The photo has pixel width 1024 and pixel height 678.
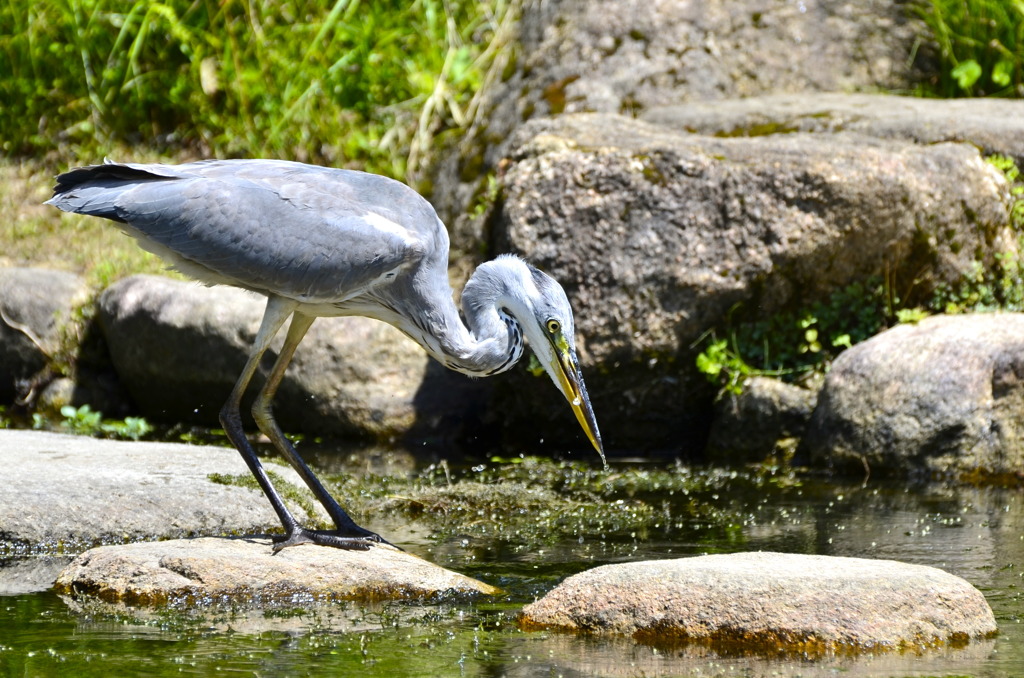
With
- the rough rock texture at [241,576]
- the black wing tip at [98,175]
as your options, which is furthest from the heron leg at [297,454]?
the black wing tip at [98,175]

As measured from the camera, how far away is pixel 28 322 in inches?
360

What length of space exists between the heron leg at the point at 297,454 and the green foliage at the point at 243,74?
556 centimetres

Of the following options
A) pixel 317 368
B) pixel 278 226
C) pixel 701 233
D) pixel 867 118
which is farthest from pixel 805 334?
pixel 278 226

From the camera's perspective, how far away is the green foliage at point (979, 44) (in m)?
10.0

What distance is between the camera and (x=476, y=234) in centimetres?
960

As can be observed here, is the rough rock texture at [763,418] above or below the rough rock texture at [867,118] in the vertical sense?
below

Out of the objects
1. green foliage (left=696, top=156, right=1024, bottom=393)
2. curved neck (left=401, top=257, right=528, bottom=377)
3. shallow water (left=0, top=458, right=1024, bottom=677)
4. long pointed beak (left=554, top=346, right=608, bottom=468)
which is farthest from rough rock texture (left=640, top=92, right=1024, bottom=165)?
long pointed beak (left=554, top=346, right=608, bottom=468)

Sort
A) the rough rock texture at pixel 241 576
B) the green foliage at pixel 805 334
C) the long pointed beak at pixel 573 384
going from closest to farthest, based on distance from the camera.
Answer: the rough rock texture at pixel 241 576 < the long pointed beak at pixel 573 384 < the green foliage at pixel 805 334

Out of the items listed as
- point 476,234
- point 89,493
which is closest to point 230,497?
point 89,493

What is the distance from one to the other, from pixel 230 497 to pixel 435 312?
1.24m

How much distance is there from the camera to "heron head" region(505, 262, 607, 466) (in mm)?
5312

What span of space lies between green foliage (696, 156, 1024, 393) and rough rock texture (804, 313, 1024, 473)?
1.88ft

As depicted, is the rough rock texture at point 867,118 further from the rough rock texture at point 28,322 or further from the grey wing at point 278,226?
the rough rock texture at point 28,322

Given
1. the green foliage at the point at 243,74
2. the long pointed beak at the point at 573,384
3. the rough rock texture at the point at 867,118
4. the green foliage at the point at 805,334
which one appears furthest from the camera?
the green foliage at the point at 243,74
